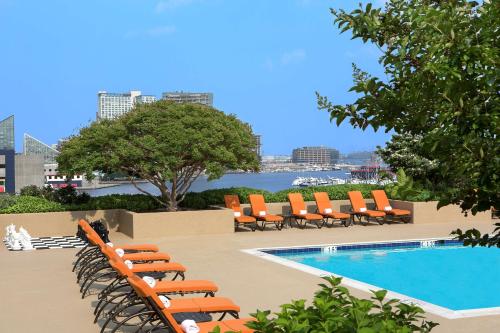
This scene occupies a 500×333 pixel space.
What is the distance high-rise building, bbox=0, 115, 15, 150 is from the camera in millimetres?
54469

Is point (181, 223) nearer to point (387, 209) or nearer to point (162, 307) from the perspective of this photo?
point (387, 209)

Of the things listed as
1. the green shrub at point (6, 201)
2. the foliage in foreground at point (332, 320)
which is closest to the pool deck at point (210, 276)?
the green shrub at point (6, 201)

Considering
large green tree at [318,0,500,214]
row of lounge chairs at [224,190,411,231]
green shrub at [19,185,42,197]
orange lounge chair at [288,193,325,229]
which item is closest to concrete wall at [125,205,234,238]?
row of lounge chairs at [224,190,411,231]

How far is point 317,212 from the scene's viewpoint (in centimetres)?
1759

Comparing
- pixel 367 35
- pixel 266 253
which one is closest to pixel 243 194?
pixel 266 253

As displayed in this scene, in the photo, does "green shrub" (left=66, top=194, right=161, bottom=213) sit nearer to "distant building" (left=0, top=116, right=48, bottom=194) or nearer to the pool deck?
the pool deck

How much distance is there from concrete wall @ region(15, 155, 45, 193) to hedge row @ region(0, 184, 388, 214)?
185 feet

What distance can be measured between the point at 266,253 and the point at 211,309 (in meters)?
6.58

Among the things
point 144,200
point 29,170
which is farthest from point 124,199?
point 29,170

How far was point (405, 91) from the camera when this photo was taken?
8.15 ft

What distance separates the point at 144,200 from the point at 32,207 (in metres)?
2.96

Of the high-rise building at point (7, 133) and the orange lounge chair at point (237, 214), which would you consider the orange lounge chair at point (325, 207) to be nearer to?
the orange lounge chair at point (237, 214)

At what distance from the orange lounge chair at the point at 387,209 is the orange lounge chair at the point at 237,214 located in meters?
3.59

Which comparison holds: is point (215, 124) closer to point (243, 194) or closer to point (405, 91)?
point (243, 194)
